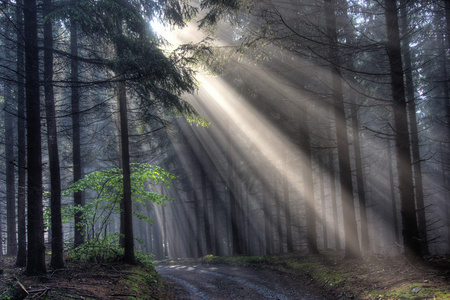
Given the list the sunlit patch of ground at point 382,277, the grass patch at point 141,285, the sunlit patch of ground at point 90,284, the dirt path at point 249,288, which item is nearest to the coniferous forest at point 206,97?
the sunlit patch of ground at point 382,277

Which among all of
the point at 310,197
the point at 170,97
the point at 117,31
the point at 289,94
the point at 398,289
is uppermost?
the point at 117,31

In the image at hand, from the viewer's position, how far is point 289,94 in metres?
15.0

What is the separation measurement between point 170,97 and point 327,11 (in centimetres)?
657

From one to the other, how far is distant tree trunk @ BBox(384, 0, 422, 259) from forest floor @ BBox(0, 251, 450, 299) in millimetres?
643

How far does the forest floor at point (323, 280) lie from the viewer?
245 inches

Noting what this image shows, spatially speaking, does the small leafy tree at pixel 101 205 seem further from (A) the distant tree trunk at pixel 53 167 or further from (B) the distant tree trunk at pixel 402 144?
(B) the distant tree trunk at pixel 402 144

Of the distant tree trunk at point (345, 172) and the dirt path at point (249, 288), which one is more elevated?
the distant tree trunk at point (345, 172)

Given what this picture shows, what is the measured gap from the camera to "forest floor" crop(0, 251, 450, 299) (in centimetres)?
623

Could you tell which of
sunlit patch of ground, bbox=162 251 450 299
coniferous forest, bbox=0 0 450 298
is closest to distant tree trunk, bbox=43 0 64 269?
coniferous forest, bbox=0 0 450 298

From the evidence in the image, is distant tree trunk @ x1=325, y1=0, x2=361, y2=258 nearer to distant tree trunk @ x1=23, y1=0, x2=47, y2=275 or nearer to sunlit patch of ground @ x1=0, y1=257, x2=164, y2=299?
sunlit patch of ground @ x1=0, y1=257, x2=164, y2=299

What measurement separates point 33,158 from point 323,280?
379 inches

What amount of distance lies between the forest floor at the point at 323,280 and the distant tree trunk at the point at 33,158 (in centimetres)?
60

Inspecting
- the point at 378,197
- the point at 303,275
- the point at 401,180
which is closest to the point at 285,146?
the point at 303,275

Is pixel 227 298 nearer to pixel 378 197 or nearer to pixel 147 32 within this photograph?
pixel 147 32
